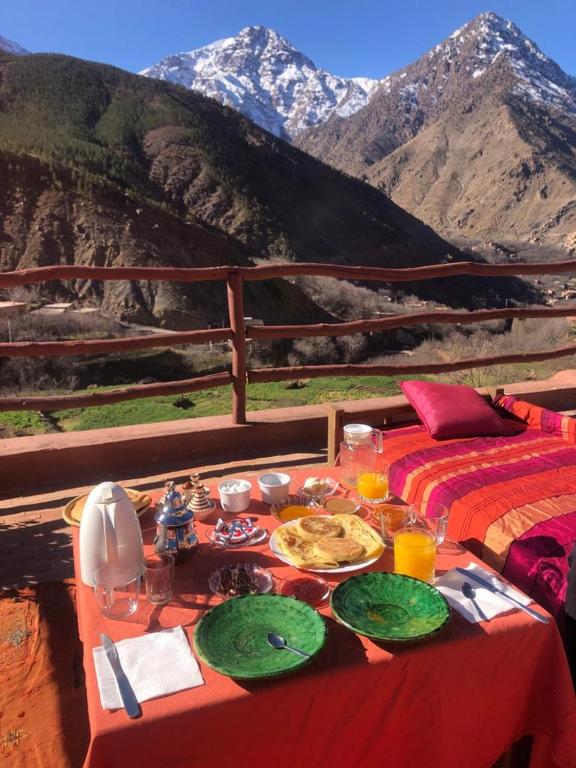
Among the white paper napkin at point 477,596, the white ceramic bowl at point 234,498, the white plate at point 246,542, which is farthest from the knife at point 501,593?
the white ceramic bowl at point 234,498

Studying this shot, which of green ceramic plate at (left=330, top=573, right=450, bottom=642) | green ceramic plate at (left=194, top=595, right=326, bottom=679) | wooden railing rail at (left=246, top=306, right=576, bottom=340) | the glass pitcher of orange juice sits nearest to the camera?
green ceramic plate at (left=194, top=595, right=326, bottom=679)

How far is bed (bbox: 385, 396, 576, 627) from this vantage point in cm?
204

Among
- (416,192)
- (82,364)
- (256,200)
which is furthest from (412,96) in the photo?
(82,364)

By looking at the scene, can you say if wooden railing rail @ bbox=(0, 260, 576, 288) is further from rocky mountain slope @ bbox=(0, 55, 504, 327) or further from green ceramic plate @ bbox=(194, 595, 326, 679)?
rocky mountain slope @ bbox=(0, 55, 504, 327)

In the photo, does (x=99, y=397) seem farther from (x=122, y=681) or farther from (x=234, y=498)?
(x=122, y=681)

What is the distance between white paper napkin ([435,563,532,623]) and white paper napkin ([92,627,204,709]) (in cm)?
68

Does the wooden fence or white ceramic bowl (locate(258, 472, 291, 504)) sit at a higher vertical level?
the wooden fence

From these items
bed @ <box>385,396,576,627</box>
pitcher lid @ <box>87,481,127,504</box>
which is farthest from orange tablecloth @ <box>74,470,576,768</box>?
bed @ <box>385,396,576,627</box>

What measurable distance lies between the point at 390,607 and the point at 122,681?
67 cm

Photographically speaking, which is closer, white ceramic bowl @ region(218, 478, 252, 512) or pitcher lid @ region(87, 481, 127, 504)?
pitcher lid @ region(87, 481, 127, 504)

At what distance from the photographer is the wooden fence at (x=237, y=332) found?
11.5ft

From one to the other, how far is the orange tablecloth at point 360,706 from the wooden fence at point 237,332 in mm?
2382

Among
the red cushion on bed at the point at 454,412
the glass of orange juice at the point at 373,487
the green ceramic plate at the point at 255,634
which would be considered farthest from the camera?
the red cushion on bed at the point at 454,412

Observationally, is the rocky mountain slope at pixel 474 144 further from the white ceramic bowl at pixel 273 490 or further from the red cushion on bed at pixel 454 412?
the white ceramic bowl at pixel 273 490
